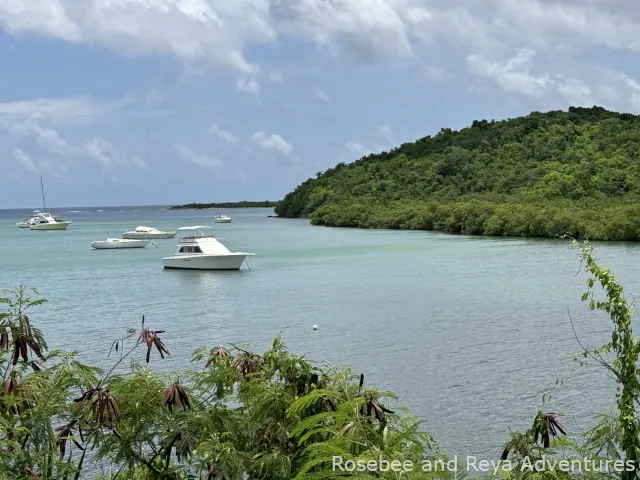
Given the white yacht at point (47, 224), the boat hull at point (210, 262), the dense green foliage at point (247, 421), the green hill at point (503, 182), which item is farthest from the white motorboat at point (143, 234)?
the dense green foliage at point (247, 421)

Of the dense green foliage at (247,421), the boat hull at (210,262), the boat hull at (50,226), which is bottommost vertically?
the boat hull at (210,262)

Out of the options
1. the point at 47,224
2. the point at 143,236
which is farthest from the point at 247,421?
the point at 47,224

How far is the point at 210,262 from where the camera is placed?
4047 cm

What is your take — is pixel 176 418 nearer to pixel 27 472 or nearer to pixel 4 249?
pixel 27 472

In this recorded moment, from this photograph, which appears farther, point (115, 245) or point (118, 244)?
point (118, 244)

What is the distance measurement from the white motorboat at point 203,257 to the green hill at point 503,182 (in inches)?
1108

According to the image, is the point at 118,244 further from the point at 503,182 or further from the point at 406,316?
the point at 503,182

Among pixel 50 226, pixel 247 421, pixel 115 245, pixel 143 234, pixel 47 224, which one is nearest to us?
pixel 247 421

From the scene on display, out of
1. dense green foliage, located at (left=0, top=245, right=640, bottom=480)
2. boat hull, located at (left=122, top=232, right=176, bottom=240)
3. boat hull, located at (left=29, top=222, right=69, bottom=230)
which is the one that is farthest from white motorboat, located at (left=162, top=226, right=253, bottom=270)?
boat hull, located at (left=29, top=222, right=69, bottom=230)

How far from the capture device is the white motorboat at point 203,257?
4022 centimetres

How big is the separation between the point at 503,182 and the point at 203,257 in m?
54.8

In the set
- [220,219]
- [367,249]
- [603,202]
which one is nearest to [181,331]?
[367,249]

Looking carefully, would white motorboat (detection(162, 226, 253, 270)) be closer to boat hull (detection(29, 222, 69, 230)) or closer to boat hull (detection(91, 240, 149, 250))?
boat hull (detection(91, 240, 149, 250))

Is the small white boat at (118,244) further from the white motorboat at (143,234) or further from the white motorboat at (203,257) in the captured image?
the white motorboat at (203,257)
